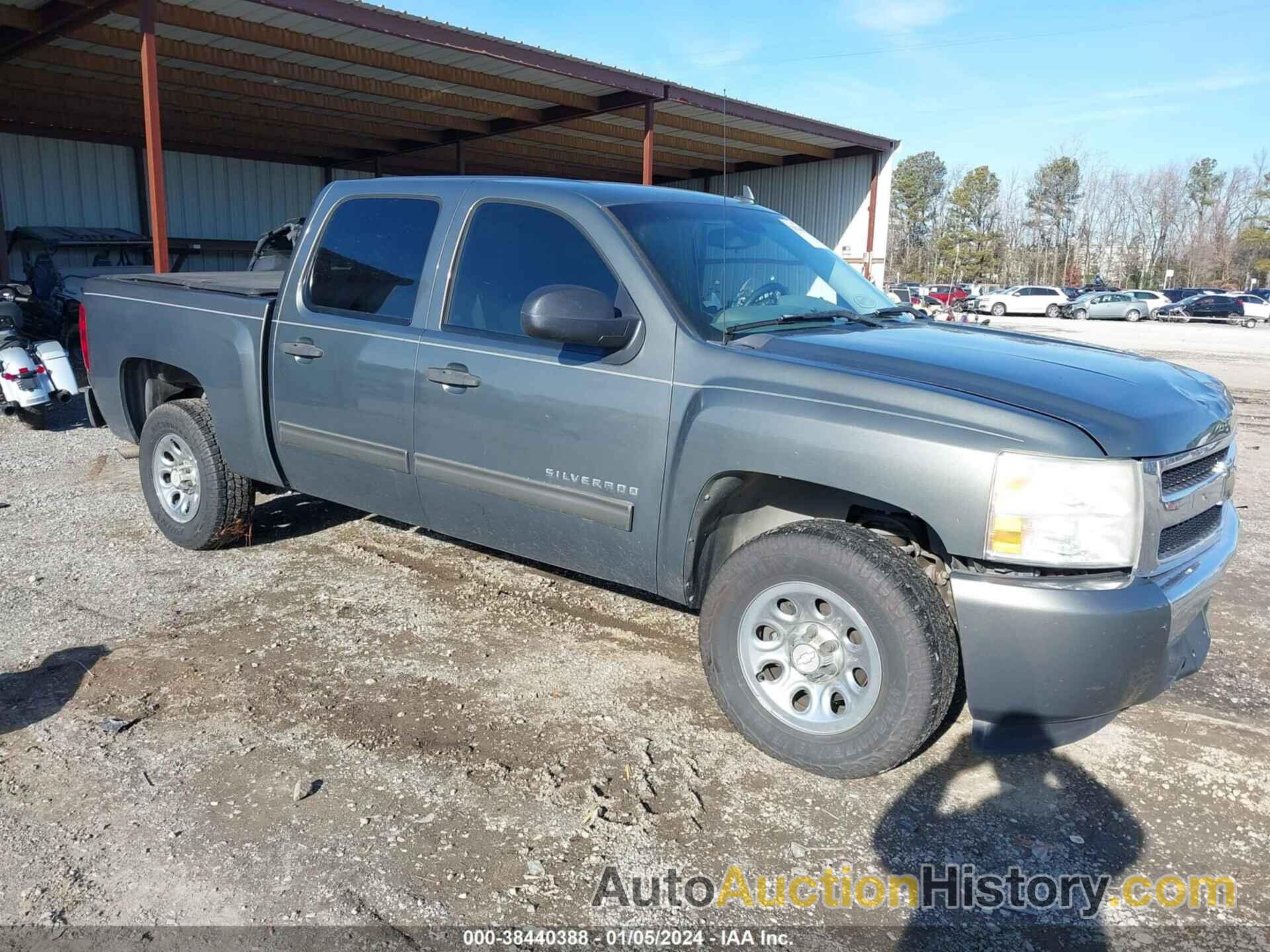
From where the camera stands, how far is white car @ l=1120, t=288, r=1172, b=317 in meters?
42.5

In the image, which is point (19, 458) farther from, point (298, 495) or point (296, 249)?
point (296, 249)

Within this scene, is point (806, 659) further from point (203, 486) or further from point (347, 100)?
point (347, 100)

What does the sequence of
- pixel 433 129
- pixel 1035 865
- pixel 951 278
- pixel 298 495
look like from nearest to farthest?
pixel 1035 865, pixel 298 495, pixel 433 129, pixel 951 278

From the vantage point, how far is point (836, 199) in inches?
861

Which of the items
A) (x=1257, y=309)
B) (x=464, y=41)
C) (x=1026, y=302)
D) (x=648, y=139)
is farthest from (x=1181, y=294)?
(x=464, y=41)

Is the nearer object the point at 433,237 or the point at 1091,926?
the point at 1091,926

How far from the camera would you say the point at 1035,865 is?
2.66m

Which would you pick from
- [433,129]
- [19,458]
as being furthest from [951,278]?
[19,458]

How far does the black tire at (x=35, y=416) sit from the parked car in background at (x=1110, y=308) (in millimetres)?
42674

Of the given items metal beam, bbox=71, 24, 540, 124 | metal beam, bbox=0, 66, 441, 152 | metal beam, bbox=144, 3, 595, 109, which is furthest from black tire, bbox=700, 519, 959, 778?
metal beam, bbox=0, 66, 441, 152

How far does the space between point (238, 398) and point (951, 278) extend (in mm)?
Result: 80789

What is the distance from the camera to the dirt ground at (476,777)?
8.19ft

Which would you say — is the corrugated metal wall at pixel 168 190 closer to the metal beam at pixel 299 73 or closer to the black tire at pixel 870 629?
the metal beam at pixel 299 73

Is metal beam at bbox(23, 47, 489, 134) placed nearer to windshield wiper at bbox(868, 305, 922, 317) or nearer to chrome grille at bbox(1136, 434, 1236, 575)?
windshield wiper at bbox(868, 305, 922, 317)
